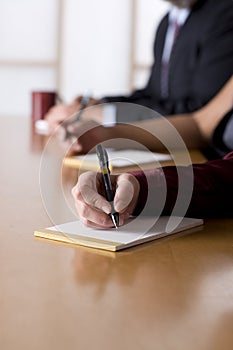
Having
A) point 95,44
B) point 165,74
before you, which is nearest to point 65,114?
point 165,74

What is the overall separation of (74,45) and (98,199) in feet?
13.0

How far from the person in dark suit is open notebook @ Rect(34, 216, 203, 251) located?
1.27m

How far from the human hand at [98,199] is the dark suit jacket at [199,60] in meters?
1.41

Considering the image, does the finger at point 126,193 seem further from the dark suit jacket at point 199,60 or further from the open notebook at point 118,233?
the dark suit jacket at point 199,60

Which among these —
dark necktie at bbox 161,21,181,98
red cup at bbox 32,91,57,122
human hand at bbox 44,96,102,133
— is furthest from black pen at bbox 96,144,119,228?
dark necktie at bbox 161,21,181,98

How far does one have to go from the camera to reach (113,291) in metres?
0.78

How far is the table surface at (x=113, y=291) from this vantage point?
0.64 meters

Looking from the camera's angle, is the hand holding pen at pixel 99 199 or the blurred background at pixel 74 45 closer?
the hand holding pen at pixel 99 199

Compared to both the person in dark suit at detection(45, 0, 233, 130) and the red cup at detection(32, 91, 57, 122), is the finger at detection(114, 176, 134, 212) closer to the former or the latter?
the person in dark suit at detection(45, 0, 233, 130)

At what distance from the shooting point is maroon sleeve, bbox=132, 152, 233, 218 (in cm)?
111

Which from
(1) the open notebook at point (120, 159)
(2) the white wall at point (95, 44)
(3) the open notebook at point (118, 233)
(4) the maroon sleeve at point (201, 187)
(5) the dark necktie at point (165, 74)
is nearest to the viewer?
(3) the open notebook at point (118, 233)

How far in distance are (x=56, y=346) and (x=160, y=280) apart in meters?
0.23

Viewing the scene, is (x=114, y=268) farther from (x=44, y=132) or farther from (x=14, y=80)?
(x=14, y=80)

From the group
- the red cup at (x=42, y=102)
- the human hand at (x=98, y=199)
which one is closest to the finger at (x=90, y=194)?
the human hand at (x=98, y=199)
